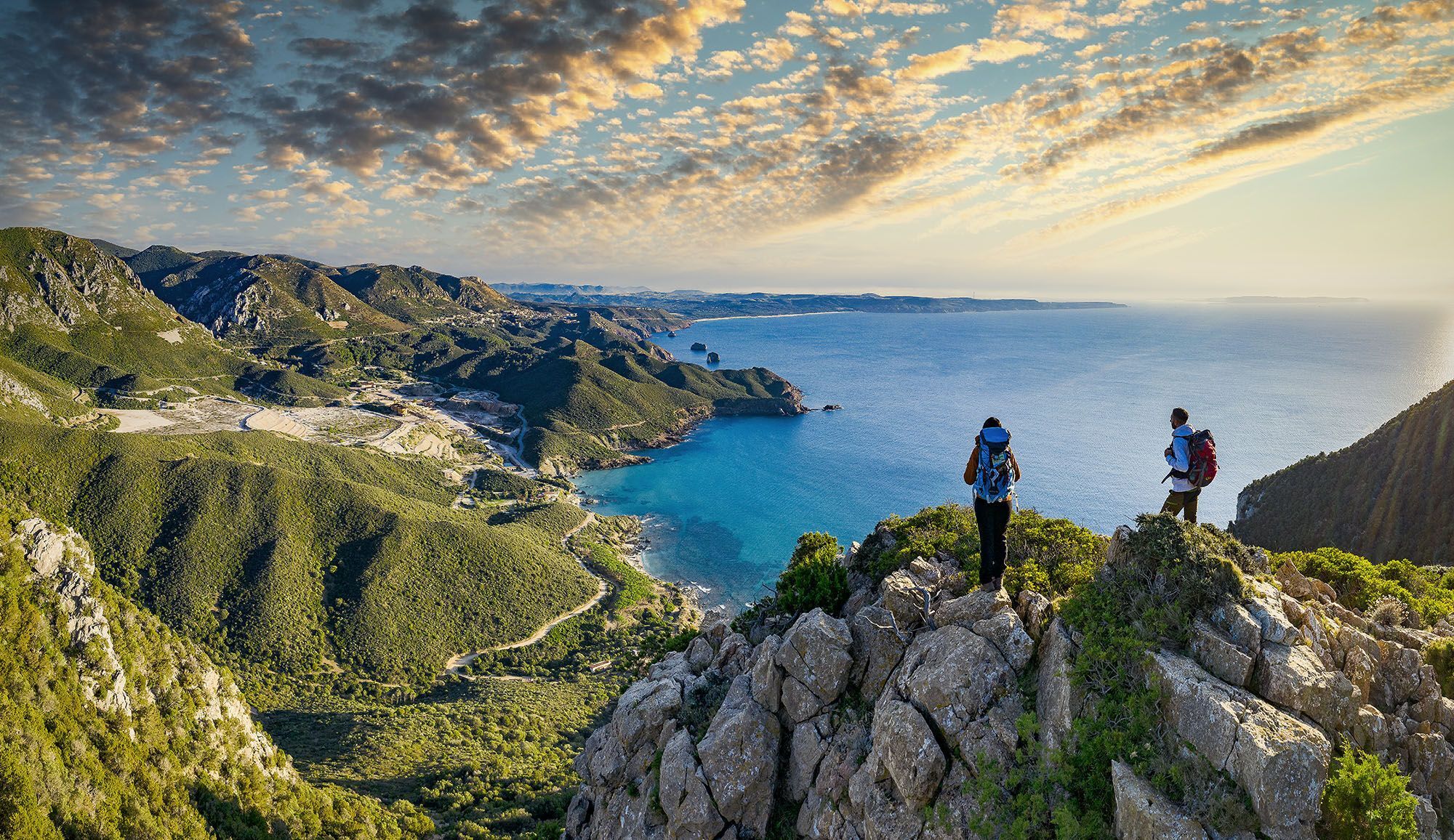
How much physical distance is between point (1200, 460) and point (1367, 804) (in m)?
7.31

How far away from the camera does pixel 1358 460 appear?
45062 mm

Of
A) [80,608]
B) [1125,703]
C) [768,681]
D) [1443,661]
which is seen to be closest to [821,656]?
[768,681]

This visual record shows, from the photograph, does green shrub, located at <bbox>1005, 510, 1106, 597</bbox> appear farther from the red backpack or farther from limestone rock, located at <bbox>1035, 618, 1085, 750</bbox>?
the red backpack

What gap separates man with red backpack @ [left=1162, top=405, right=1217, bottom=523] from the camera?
13766 mm

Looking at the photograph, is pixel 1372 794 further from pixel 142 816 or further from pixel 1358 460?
pixel 1358 460

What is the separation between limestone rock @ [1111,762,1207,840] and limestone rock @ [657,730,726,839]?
30.5ft

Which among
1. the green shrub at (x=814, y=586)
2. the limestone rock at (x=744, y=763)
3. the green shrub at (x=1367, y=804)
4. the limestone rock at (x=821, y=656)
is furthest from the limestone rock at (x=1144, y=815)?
the green shrub at (x=814, y=586)

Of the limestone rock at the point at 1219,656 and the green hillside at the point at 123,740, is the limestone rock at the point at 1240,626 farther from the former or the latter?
the green hillside at the point at 123,740

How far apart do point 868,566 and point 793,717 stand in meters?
5.56

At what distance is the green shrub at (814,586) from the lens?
60.3 feet

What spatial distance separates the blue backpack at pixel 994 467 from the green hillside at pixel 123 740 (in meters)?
30.9

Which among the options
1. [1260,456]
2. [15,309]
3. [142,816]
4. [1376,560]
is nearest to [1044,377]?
[1260,456]

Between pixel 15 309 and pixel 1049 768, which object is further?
pixel 15 309

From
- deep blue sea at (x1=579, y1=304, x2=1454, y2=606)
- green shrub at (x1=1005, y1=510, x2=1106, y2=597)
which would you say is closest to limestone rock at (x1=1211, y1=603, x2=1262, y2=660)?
green shrub at (x1=1005, y1=510, x2=1106, y2=597)
